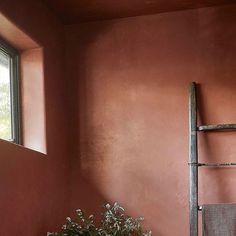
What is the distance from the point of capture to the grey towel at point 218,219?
7.82 ft

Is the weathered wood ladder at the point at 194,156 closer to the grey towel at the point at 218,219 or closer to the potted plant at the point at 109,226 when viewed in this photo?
the grey towel at the point at 218,219

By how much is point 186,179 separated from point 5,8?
52.1 inches

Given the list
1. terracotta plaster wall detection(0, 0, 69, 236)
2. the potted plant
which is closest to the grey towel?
the potted plant

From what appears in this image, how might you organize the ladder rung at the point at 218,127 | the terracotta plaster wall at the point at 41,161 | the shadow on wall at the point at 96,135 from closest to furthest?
the terracotta plaster wall at the point at 41,161 < the ladder rung at the point at 218,127 < the shadow on wall at the point at 96,135

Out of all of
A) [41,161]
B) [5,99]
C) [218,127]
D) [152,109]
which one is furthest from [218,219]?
[5,99]

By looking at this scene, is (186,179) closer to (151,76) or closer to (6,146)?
(151,76)

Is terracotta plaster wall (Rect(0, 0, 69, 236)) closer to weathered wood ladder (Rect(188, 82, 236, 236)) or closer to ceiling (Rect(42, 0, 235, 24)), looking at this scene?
ceiling (Rect(42, 0, 235, 24))

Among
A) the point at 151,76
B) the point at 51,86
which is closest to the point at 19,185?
the point at 51,86

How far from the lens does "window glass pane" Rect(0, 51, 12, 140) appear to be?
2308 mm

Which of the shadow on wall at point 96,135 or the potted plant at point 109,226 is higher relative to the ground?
the shadow on wall at point 96,135

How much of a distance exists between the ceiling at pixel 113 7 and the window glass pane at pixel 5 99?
1.45ft

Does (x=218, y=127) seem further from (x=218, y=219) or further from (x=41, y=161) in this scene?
(x=41, y=161)

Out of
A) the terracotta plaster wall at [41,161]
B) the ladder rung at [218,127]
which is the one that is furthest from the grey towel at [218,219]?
the terracotta plaster wall at [41,161]

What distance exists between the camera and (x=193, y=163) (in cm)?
248
